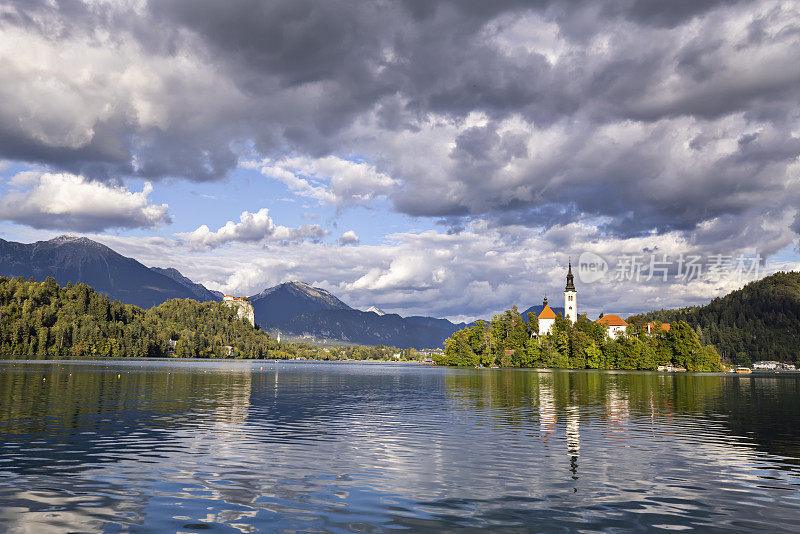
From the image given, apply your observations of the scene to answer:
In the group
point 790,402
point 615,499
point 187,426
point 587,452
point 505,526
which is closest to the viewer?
point 505,526

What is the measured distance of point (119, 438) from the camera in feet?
113

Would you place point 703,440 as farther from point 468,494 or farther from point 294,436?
point 294,436

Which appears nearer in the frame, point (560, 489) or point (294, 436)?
point (560, 489)

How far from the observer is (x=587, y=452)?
3228 cm

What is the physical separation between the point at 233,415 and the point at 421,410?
18.9 metres

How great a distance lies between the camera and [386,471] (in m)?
26.1

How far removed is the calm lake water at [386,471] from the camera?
18.5 metres

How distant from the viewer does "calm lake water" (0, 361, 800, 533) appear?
18.5 metres

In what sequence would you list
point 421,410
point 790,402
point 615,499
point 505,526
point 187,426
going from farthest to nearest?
point 790,402 → point 421,410 → point 187,426 → point 615,499 → point 505,526

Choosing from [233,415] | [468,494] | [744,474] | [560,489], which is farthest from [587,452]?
[233,415]

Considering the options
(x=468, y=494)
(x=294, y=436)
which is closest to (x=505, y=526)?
(x=468, y=494)

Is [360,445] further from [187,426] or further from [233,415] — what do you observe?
[233,415]

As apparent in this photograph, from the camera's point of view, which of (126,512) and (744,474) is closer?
(126,512)

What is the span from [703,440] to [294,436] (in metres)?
28.1
